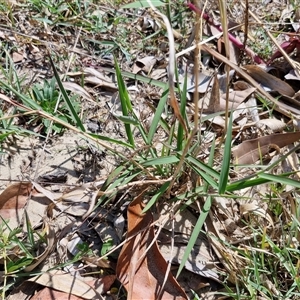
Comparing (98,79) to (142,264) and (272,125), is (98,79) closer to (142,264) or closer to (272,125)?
(272,125)

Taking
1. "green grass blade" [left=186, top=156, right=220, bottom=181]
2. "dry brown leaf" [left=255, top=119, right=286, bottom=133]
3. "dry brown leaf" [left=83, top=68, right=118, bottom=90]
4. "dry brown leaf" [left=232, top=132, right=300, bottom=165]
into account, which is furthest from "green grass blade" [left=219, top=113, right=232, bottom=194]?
"dry brown leaf" [left=83, top=68, right=118, bottom=90]

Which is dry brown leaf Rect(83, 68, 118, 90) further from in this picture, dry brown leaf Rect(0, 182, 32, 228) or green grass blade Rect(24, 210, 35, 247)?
green grass blade Rect(24, 210, 35, 247)

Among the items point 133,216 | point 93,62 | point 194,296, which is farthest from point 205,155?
point 93,62

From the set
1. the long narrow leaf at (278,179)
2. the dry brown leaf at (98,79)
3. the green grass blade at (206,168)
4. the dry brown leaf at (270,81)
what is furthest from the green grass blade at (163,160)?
the dry brown leaf at (270,81)

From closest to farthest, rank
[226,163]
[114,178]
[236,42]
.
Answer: [226,163] < [114,178] < [236,42]

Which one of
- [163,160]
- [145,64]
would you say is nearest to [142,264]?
[163,160]

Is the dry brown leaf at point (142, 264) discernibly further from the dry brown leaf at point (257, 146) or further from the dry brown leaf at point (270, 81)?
the dry brown leaf at point (270, 81)

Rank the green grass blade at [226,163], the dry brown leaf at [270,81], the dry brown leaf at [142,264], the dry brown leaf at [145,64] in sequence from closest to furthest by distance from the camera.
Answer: the green grass blade at [226,163] < the dry brown leaf at [142,264] < the dry brown leaf at [270,81] < the dry brown leaf at [145,64]

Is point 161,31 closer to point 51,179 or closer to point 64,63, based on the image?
point 64,63
